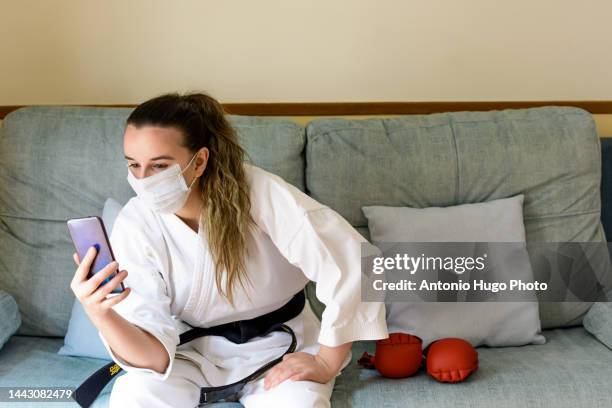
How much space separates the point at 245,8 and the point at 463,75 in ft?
2.63

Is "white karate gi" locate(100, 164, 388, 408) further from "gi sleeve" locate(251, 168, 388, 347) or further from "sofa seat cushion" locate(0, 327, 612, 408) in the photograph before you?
"sofa seat cushion" locate(0, 327, 612, 408)

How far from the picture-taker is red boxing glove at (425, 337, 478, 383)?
188cm

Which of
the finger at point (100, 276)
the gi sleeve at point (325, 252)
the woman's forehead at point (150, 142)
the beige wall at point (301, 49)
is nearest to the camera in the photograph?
the finger at point (100, 276)

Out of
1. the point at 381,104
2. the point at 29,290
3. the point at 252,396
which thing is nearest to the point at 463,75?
the point at 381,104

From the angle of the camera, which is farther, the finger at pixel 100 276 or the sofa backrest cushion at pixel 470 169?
the sofa backrest cushion at pixel 470 169

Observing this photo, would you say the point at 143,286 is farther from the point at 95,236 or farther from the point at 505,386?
the point at 505,386

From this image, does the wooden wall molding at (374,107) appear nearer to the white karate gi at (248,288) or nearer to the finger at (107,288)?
the white karate gi at (248,288)

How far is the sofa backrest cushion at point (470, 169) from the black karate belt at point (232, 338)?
1.43 feet

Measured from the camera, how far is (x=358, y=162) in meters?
2.28

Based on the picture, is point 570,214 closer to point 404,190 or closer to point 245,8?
point 404,190

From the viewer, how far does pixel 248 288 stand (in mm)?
1893

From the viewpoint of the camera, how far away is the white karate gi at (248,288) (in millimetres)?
1779

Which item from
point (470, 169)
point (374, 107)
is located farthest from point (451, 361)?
point (374, 107)

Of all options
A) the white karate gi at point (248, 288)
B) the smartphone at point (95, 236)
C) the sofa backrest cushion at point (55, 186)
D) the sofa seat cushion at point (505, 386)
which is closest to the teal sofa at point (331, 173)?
the sofa backrest cushion at point (55, 186)
